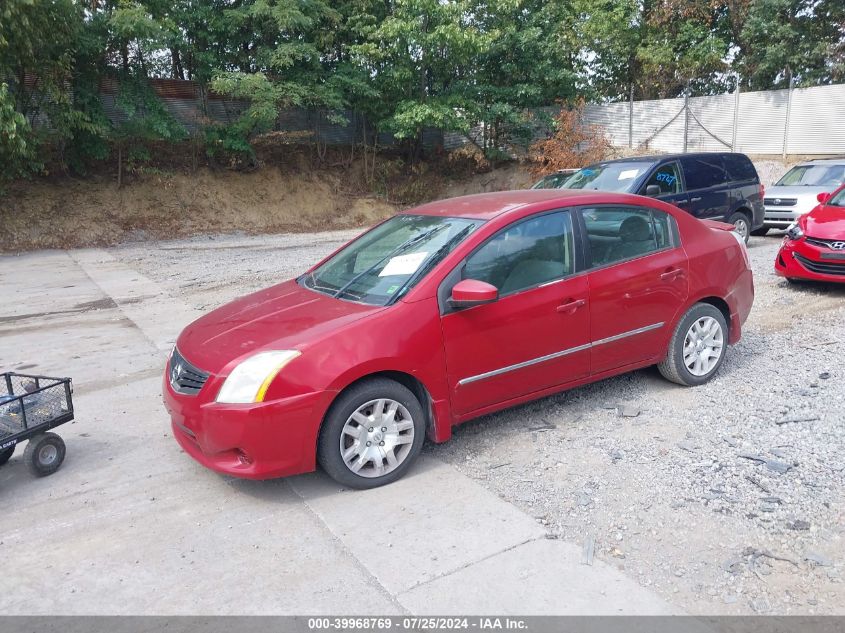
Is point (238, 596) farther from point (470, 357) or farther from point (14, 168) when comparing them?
point (14, 168)

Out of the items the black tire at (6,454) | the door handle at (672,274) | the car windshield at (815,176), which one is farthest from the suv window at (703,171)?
the black tire at (6,454)

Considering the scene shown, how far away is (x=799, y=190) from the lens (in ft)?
46.1

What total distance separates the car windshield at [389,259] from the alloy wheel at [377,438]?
678 millimetres

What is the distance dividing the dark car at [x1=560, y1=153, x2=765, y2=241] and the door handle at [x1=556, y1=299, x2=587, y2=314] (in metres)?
6.22

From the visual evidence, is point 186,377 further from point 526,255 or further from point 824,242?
point 824,242

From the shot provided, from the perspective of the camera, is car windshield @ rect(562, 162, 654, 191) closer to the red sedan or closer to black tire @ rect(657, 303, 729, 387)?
the red sedan

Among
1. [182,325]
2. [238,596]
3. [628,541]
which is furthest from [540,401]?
[182,325]

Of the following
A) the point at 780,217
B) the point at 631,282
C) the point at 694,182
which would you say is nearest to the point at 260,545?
the point at 631,282

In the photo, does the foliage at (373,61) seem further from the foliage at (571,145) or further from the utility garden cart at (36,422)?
the utility garden cart at (36,422)

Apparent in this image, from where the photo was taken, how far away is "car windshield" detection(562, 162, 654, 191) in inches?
414

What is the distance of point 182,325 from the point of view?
8422 mm

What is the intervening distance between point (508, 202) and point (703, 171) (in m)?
7.65

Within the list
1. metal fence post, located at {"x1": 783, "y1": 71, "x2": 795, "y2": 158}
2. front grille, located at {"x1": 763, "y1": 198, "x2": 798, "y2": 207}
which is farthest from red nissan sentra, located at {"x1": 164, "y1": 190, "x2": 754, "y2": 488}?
metal fence post, located at {"x1": 783, "y1": 71, "x2": 795, "y2": 158}

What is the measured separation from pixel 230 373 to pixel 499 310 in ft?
5.60
